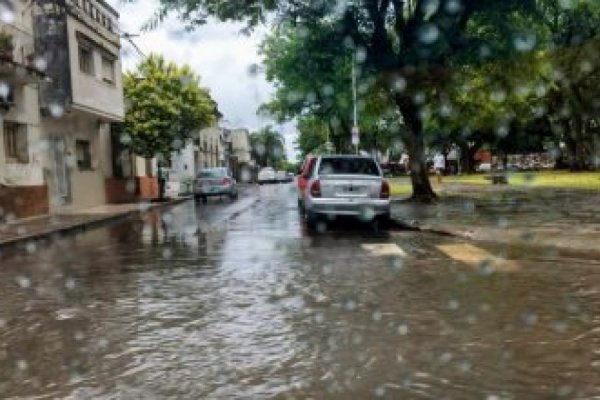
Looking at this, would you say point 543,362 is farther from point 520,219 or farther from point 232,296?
point 520,219

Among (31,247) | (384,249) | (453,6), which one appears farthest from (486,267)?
(453,6)

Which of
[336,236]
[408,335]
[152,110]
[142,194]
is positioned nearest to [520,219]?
[336,236]

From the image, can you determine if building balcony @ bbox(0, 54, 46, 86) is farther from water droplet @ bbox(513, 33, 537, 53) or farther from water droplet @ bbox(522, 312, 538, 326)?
water droplet @ bbox(522, 312, 538, 326)

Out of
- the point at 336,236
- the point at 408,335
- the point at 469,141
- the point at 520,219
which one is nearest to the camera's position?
the point at 408,335

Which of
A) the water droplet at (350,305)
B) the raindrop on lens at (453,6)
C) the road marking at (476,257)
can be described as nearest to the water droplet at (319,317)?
the water droplet at (350,305)

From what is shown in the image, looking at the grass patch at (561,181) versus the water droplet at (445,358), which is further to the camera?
the grass patch at (561,181)

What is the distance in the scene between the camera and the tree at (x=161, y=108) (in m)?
36.0

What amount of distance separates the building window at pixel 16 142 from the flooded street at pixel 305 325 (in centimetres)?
1293

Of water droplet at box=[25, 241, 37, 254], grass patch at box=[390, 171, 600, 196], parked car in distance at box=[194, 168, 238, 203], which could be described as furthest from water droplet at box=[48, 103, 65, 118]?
grass patch at box=[390, 171, 600, 196]

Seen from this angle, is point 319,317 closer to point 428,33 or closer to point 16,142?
point 428,33

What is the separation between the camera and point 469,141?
7262 centimetres

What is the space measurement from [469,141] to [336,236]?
59.3m

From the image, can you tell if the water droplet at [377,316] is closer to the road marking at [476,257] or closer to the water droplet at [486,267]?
the water droplet at [486,267]

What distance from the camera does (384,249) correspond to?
42.2 feet
